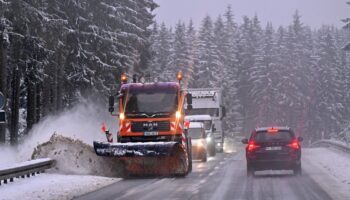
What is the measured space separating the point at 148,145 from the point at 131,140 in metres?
1.53

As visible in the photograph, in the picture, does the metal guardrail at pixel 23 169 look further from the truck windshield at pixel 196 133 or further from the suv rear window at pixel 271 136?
the truck windshield at pixel 196 133

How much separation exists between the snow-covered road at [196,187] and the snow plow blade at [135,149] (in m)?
0.84

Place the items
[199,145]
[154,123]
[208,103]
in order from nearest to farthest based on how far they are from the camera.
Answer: [154,123]
[199,145]
[208,103]

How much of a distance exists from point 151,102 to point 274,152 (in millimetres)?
4491

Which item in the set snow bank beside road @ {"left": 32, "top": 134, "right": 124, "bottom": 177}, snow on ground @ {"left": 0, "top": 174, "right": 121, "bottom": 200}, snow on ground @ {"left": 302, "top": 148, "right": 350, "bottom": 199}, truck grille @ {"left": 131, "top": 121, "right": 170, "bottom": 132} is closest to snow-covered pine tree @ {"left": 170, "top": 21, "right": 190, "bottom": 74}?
snow on ground @ {"left": 302, "top": 148, "right": 350, "bottom": 199}

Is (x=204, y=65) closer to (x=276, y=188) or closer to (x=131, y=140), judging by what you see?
(x=131, y=140)

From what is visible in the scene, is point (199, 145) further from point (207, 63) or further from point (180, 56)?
point (180, 56)

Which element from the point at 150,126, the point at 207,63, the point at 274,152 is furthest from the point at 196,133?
the point at 207,63

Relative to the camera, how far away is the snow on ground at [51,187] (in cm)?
1584

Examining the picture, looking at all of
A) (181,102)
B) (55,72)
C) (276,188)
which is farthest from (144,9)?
(276,188)

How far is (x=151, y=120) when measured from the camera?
2233cm

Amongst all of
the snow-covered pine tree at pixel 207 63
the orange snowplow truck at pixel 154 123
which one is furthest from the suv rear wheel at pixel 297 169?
the snow-covered pine tree at pixel 207 63

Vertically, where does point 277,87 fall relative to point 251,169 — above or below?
above

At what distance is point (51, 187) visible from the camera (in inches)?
690
